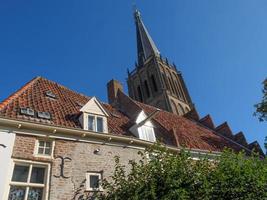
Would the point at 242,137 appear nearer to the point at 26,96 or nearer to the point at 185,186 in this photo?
the point at 185,186

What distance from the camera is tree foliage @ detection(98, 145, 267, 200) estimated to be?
868 cm

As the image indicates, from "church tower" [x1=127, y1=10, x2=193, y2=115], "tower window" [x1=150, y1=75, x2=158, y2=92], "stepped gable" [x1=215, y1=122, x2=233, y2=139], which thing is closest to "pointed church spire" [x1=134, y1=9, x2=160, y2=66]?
"church tower" [x1=127, y1=10, x2=193, y2=115]

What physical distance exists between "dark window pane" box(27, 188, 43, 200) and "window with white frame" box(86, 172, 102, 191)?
67.2 inches

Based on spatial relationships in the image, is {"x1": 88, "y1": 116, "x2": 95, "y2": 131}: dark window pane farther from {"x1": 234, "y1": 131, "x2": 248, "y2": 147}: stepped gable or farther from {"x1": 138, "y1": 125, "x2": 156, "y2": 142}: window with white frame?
{"x1": 234, "y1": 131, "x2": 248, "y2": 147}: stepped gable

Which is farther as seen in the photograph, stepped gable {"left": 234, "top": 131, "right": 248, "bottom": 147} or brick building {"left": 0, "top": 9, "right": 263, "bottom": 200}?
stepped gable {"left": 234, "top": 131, "right": 248, "bottom": 147}

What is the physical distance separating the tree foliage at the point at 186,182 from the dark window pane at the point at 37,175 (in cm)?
231

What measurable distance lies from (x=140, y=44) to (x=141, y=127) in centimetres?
5567

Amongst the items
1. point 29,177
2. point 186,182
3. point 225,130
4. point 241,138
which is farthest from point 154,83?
point 29,177

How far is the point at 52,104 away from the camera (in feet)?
42.8

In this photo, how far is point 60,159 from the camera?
10.1 m

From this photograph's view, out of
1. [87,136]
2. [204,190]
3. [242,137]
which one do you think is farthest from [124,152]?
[242,137]

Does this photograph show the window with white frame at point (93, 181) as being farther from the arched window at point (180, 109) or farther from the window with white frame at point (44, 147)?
the arched window at point (180, 109)

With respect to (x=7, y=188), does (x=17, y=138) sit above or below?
above

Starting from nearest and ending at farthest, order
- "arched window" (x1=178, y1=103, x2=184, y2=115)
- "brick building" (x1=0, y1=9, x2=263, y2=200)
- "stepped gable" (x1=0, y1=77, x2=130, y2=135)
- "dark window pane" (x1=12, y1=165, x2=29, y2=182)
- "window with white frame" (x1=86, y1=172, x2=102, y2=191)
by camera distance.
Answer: "dark window pane" (x1=12, y1=165, x2=29, y2=182) < "brick building" (x1=0, y1=9, x2=263, y2=200) < "window with white frame" (x1=86, y1=172, x2=102, y2=191) < "stepped gable" (x1=0, y1=77, x2=130, y2=135) < "arched window" (x1=178, y1=103, x2=184, y2=115)
